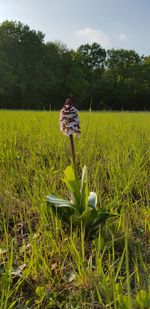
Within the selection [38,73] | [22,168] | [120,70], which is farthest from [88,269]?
[120,70]

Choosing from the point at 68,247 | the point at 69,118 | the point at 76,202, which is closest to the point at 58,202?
the point at 76,202

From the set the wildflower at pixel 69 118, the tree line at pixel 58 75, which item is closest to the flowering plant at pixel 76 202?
the wildflower at pixel 69 118

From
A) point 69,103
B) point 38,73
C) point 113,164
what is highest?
point 38,73

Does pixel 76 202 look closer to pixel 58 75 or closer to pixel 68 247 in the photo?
pixel 68 247

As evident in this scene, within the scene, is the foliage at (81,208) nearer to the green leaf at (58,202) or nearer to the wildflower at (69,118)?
the green leaf at (58,202)

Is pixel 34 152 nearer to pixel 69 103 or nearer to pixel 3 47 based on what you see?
pixel 69 103

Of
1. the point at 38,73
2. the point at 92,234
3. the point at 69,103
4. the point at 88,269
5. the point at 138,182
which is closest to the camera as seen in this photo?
the point at 88,269

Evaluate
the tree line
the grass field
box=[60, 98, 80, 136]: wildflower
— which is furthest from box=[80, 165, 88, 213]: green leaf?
the tree line
